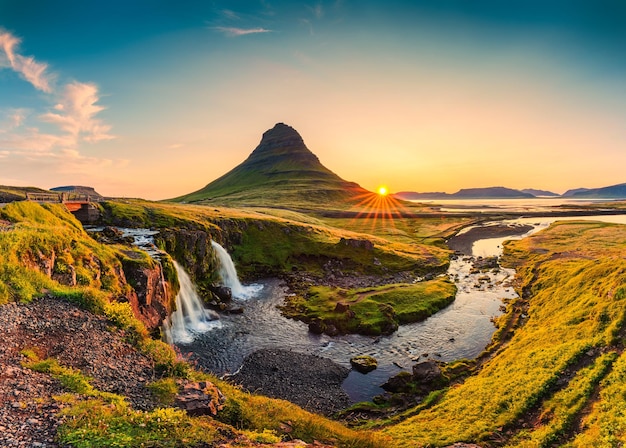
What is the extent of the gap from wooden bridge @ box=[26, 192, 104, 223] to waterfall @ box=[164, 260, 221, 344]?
22.7 meters

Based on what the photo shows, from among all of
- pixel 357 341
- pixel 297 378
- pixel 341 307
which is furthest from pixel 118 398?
pixel 341 307

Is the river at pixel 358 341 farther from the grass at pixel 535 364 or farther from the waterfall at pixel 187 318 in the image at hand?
the grass at pixel 535 364

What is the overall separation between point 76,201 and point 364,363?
2354 inches

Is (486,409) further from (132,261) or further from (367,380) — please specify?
(132,261)

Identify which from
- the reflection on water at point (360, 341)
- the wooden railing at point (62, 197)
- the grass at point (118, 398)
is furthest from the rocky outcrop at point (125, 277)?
the wooden railing at point (62, 197)

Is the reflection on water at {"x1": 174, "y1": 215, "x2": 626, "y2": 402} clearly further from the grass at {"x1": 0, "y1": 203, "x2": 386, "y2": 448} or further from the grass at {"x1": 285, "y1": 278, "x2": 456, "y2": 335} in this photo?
the grass at {"x1": 0, "y1": 203, "x2": 386, "y2": 448}

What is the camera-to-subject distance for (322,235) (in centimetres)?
11131

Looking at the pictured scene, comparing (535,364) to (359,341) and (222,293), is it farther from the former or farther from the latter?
(222,293)

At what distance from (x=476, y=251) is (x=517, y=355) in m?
94.4

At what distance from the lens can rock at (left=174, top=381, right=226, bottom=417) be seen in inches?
677

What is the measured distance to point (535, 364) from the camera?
104 feet

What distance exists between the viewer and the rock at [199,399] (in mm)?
17188

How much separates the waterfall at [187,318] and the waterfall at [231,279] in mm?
12201

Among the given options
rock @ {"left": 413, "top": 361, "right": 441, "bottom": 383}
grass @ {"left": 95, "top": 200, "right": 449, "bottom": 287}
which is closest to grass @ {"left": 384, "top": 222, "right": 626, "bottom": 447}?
rock @ {"left": 413, "top": 361, "right": 441, "bottom": 383}
